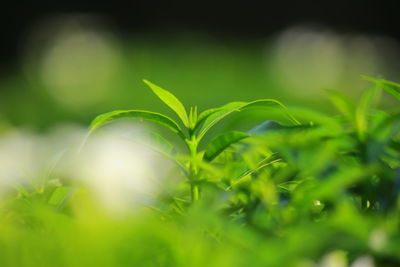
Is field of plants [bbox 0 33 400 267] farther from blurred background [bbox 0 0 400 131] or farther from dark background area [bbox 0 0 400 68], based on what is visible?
dark background area [bbox 0 0 400 68]

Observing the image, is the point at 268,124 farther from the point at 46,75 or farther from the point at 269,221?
the point at 46,75

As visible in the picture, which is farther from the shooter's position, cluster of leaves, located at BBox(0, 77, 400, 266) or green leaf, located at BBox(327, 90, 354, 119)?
green leaf, located at BBox(327, 90, 354, 119)

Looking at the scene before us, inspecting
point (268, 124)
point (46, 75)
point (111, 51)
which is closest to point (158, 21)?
point (111, 51)

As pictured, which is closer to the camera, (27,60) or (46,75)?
(46,75)

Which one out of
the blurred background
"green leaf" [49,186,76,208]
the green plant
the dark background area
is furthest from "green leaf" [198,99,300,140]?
the dark background area

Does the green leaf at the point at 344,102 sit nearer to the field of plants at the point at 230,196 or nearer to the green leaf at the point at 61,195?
the field of plants at the point at 230,196
